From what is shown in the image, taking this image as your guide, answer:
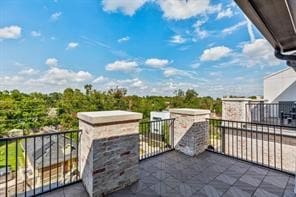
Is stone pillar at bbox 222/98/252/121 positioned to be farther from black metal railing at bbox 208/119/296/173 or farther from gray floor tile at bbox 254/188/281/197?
gray floor tile at bbox 254/188/281/197

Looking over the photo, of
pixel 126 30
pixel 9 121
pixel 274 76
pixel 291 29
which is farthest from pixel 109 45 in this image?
pixel 291 29

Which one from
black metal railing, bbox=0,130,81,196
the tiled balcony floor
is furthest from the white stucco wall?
black metal railing, bbox=0,130,81,196

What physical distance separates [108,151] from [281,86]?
9183 mm

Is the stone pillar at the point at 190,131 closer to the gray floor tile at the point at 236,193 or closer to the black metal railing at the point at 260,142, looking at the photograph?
the black metal railing at the point at 260,142

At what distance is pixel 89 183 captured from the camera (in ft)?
9.24

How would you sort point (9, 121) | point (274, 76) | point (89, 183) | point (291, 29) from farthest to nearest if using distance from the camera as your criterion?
point (9, 121)
point (274, 76)
point (89, 183)
point (291, 29)

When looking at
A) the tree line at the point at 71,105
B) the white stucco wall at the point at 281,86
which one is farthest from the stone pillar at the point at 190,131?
the tree line at the point at 71,105

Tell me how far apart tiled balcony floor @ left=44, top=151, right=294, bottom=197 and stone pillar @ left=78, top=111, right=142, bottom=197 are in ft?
0.64

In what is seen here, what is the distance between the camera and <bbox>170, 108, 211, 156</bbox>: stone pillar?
475cm

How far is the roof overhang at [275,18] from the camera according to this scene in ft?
4.39

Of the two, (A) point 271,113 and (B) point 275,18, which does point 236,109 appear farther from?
(B) point 275,18

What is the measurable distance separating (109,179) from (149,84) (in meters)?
22.3

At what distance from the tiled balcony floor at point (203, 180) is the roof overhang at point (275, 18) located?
2184 mm

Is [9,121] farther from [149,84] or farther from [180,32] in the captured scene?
[180,32]
